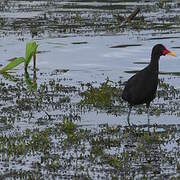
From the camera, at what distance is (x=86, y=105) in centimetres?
1673

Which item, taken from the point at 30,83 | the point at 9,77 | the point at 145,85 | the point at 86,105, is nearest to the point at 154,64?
the point at 145,85

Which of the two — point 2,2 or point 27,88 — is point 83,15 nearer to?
point 2,2

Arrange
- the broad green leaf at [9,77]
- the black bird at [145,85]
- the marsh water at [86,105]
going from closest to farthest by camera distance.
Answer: the marsh water at [86,105], the black bird at [145,85], the broad green leaf at [9,77]

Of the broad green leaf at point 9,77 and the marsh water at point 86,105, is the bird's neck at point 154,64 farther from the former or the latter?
the broad green leaf at point 9,77

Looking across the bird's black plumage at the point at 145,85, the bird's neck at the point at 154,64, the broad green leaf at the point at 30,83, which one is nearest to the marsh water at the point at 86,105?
the broad green leaf at the point at 30,83

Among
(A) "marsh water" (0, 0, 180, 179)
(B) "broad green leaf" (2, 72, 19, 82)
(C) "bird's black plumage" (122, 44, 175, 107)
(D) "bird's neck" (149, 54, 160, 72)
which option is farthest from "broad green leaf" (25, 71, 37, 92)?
(D) "bird's neck" (149, 54, 160, 72)

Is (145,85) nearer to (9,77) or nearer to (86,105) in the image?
(86,105)

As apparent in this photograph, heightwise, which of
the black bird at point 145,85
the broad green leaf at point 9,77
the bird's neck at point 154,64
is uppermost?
the bird's neck at point 154,64

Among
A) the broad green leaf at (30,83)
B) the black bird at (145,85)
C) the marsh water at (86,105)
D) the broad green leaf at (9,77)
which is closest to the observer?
A: the marsh water at (86,105)

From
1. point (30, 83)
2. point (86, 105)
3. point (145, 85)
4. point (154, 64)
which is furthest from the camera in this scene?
point (30, 83)

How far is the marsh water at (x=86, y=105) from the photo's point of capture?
39.0 feet

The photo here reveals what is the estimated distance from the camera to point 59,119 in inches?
608

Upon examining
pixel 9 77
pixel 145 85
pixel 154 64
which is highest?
pixel 154 64

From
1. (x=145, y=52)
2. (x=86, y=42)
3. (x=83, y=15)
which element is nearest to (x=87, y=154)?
(x=145, y=52)
